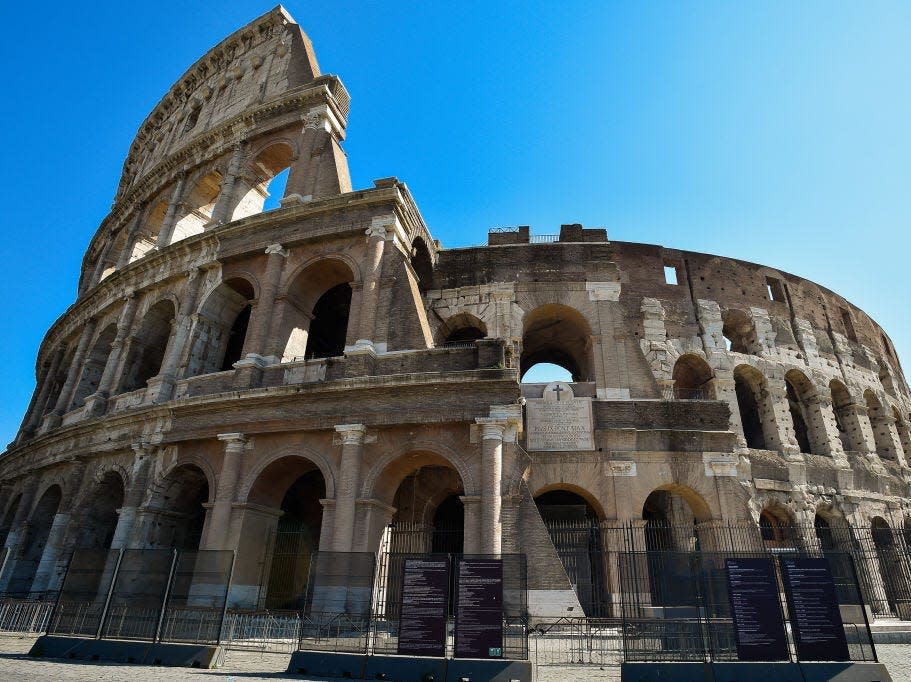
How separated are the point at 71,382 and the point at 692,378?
20.0 metres

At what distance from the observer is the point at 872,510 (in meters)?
17.3

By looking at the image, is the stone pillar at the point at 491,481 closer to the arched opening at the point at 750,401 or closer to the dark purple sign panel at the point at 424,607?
the dark purple sign panel at the point at 424,607

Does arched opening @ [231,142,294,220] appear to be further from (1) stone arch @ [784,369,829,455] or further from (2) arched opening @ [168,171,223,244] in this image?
(1) stone arch @ [784,369,829,455]

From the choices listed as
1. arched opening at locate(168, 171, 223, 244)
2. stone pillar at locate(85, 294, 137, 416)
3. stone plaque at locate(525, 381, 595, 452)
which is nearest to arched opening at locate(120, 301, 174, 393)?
stone pillar at locate(85, 294, 137, 416)

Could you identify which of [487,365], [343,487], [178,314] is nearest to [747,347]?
[487,365]

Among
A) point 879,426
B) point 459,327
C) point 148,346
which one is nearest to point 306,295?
point 459,327

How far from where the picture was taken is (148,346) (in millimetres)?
16641

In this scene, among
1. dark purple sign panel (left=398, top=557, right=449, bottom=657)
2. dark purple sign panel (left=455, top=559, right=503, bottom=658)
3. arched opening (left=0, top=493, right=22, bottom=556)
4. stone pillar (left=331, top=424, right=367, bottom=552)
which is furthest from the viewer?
arched opening (left=0, top=493, right=22, bottom=556)

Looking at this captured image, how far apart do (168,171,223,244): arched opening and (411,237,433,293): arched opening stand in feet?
24.6

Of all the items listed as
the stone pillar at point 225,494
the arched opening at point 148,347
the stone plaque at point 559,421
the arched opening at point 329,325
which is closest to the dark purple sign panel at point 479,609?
the stone pillar at point 225,494

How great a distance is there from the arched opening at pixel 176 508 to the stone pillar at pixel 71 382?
640 centimetres

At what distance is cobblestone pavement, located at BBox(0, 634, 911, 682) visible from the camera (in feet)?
19.9

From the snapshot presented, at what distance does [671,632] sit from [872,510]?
44.6 ft

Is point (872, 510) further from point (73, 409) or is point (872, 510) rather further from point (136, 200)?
point (136, 200)
